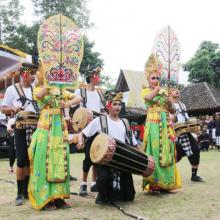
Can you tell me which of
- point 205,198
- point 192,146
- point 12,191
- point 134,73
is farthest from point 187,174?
point 134,73

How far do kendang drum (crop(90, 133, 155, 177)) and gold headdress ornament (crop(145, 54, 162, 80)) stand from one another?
1394mm

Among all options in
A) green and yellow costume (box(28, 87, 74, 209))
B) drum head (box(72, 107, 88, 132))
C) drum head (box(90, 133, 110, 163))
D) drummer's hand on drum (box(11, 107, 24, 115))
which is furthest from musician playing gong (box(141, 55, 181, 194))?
drummer's hand on drum (box(11, 107, 24, 115))

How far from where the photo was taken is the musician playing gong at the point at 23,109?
Result: 539cm

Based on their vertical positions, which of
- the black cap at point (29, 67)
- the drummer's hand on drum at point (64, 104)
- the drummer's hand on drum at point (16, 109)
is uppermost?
the black cap at point (29, 67)

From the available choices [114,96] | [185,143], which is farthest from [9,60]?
[114,96]

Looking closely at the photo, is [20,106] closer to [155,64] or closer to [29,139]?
[29,139]

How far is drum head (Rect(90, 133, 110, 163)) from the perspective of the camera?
4.86 meters

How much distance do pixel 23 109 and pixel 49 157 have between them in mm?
946

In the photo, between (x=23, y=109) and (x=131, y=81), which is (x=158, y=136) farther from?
(x=131, y=81)

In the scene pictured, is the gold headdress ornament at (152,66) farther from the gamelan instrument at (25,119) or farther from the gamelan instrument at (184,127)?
the gamelan instrument at (25,119)

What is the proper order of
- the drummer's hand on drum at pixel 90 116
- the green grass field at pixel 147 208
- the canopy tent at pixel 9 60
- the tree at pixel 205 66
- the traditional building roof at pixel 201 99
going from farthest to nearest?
the tree at pixel 205 66 < the traditional building roof at pixel 201 99 < the canopy tent at pixel 9 60 < the drummer's hand on drum at pixel 90 116 < the green grass field at pixel 147 208

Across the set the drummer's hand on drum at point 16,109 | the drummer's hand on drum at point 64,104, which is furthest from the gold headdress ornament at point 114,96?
the drummer's hand on drum at point 16,109

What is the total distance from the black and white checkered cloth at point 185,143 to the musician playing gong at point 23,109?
2.87 meters

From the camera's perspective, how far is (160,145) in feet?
19.5
